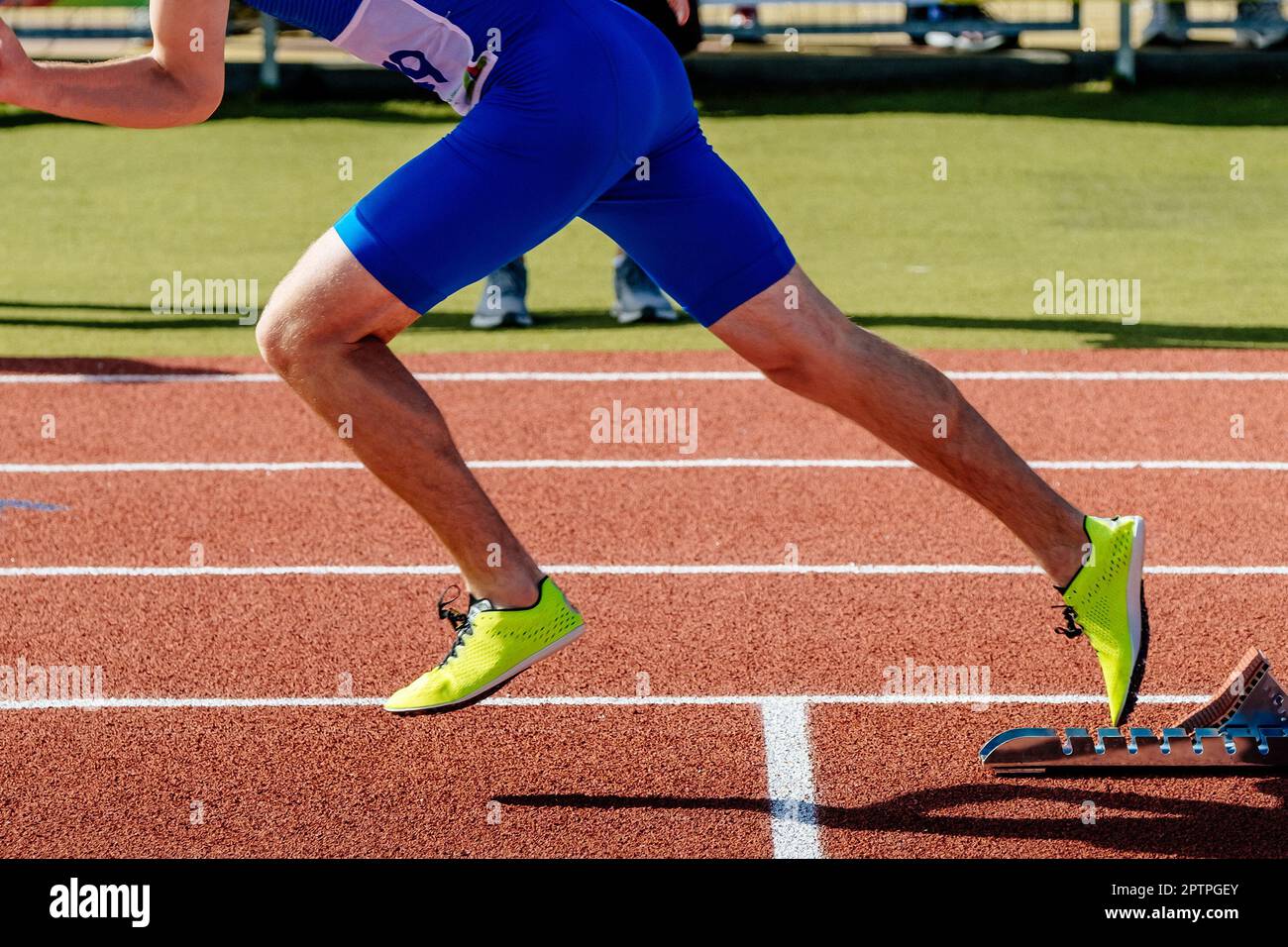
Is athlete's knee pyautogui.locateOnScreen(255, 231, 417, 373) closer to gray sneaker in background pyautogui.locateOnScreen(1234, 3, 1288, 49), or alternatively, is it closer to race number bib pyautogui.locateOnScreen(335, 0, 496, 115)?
race number bib pyautogui.locateOnScreen(335, 0, 496, 115)

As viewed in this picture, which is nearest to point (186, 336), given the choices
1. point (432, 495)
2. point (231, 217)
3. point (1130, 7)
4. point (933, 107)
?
point (231, 217)

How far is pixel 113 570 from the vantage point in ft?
18.6

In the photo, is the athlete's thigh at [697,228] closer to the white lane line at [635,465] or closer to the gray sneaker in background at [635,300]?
the white lane line at [635,465]

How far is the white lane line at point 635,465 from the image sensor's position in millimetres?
6770

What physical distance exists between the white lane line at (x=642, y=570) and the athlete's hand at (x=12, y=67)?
232 cm

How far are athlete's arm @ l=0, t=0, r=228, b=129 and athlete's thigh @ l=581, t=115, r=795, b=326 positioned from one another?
0.88 m

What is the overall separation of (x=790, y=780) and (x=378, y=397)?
49.8 inches

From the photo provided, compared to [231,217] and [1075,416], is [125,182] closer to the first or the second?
[231,217]

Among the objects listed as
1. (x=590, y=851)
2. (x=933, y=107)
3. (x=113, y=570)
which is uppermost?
(x=933, y=107)

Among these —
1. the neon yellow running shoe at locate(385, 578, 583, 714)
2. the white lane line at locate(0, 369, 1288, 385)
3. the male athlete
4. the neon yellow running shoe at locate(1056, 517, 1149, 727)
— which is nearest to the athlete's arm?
the male athlete

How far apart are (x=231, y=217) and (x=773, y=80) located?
742cm

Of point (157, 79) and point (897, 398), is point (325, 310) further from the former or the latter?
point (897, 398)

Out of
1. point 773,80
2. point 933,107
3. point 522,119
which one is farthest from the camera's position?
point 773,80

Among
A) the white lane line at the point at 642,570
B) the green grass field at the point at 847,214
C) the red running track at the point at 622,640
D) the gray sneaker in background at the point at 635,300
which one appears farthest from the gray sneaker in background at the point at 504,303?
the white lane line at the point at 642,570
